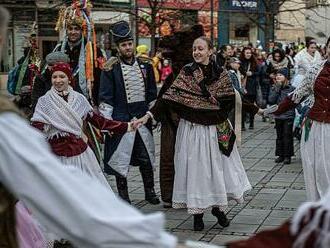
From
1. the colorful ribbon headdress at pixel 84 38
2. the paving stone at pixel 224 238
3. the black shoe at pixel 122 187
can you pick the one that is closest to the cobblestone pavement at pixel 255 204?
the paving stone at pixel 224 238

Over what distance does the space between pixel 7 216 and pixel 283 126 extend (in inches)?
354

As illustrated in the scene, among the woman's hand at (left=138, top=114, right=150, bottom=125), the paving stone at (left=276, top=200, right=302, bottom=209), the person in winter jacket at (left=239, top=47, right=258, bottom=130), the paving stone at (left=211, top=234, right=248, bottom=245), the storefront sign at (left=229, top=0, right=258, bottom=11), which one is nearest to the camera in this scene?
the paving stone at (left=211, top=234, right=248, bottom=245)

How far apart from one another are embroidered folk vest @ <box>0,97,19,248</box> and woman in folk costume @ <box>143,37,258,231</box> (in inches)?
158

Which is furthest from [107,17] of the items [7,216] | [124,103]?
[7,216]

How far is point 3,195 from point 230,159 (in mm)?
4465

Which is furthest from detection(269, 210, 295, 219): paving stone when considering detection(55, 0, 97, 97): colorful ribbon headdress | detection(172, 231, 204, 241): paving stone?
detection(55, 0, 97, 97): colorful ribbon headdress

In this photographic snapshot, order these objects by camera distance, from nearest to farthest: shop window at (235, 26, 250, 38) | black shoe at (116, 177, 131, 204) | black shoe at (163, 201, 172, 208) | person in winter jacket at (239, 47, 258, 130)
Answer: black shoe at (163, 201, 172, 208), black shoe at (116, 177, 131, 204), person in winter jacket at (239, 47, 258, 130), shop window at (235, 26, 250, 38)

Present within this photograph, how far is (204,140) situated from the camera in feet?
21.8

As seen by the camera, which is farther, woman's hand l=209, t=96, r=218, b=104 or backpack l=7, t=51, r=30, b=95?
backpack l=7, t=51, r=30, b=95

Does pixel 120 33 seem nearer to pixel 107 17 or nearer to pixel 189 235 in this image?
pixel 189 235

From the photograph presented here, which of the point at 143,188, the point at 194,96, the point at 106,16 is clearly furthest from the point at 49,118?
the point at 106,16

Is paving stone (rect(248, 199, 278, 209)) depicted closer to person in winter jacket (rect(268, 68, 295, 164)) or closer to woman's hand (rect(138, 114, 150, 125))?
woman's hand (rect(138, 114, 150, 125))

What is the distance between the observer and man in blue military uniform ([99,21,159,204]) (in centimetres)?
781

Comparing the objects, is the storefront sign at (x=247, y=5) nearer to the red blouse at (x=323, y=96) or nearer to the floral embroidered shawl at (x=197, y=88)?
the floral embroidered shawl at (x=197, y=88)
